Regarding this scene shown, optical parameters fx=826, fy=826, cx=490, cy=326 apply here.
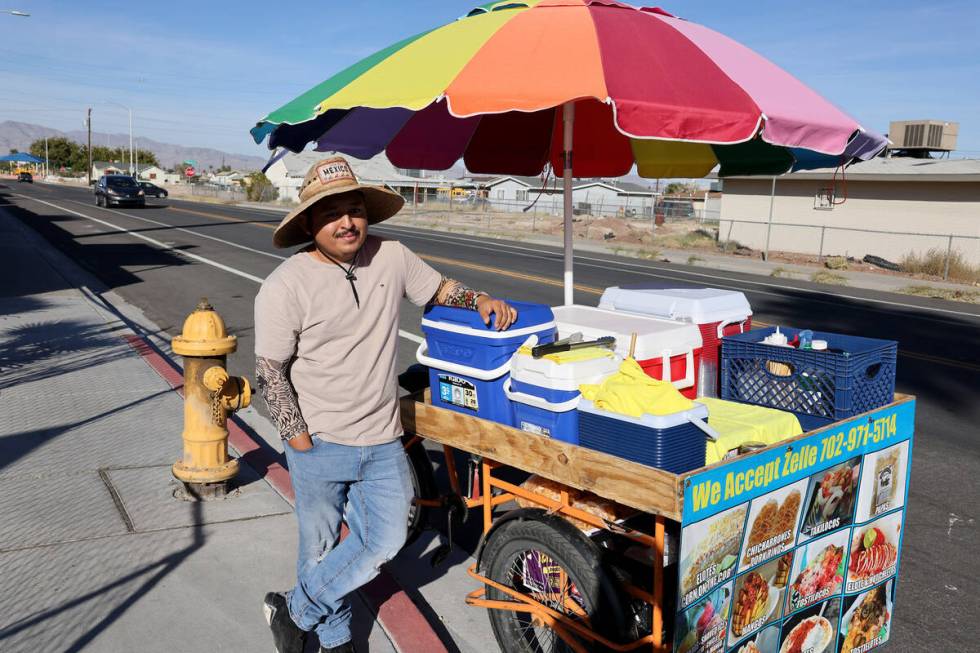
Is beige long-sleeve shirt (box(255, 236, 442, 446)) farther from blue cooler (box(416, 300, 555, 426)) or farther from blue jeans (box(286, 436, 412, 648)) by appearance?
blue cooler (box(416, 300, 555, 426))

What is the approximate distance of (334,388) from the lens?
3.23 metres

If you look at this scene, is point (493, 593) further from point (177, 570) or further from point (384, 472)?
point (177, 570)

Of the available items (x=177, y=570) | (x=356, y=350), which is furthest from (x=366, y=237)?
(x=177, y=570)

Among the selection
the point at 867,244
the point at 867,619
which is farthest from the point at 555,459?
the point at 867,244

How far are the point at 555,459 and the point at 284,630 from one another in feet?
4.33

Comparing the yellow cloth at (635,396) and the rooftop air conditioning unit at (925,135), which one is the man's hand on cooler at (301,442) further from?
the rooftop air conditioning unit at (925,135)

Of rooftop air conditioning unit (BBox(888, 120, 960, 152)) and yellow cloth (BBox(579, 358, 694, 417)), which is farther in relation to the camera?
rooftop air conditioning unit (BBox(888, 120, 960, 152))

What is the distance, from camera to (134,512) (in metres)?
4.66

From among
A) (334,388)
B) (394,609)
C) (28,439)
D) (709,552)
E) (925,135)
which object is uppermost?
(925,135)

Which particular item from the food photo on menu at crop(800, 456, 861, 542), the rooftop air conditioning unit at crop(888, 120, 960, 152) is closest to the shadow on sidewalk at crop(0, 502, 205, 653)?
the food photo on menu at crop(800, 456, 861, 542)

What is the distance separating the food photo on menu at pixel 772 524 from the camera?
2986 millimetres

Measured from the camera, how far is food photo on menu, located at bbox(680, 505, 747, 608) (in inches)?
108

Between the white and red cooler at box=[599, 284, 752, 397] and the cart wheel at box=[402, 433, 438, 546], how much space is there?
1.32m

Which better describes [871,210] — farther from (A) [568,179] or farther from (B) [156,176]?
(B) [156,176]
